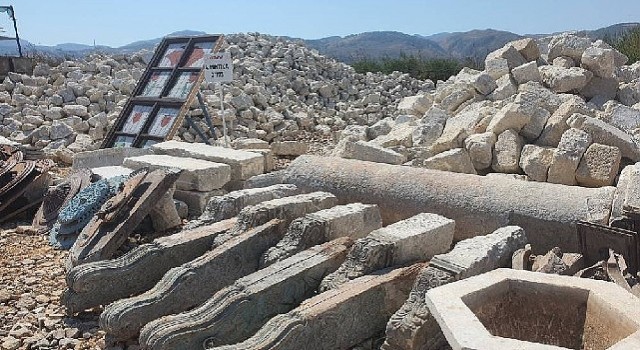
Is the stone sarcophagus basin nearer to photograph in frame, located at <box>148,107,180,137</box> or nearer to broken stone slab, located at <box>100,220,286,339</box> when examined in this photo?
broken stone slab, located at <box>100,220,286,339</box>

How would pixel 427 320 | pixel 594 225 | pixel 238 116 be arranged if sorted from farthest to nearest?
1. pixel 238 116
2. pixel 594 225
3. pixel 427 320

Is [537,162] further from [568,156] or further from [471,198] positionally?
[471,198]

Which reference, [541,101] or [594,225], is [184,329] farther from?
[541,101]

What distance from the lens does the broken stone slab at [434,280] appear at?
3.26 m

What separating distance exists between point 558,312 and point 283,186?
3314 millimetres

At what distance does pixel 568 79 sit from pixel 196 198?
4.62 meters

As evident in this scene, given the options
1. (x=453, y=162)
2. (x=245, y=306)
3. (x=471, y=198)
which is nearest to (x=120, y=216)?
(x=245, y=306)

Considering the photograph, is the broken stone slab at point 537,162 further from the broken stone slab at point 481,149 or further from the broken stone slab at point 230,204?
the broken stone slab at point 230,204

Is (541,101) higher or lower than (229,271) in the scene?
higher

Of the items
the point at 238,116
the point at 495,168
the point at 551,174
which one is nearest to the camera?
the point at 551,174

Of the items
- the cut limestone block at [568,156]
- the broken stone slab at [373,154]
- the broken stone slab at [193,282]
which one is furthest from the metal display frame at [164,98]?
the cut limestone block at [568,156]

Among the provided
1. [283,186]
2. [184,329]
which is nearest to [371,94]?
[283,186]

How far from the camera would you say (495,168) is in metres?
6.07

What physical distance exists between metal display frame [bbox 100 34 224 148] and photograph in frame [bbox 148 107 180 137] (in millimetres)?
44
